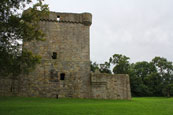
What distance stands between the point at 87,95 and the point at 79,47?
4.94m

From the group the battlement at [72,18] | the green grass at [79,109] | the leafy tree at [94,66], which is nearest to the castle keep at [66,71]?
the battlement at [72,18]

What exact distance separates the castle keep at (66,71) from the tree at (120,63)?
26.3m

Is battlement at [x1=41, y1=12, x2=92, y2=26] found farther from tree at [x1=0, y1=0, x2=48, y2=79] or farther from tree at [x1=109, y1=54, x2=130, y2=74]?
tree at [x1=109, y1=54, x2=130, y2=74]

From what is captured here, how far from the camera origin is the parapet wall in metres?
17.3

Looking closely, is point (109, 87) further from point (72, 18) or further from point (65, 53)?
point (72, 18)

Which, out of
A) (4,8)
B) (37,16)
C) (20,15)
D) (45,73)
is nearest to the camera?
(4,8)

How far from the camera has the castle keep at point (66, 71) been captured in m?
16.7

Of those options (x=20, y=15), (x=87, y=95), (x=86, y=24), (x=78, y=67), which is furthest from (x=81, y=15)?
(x=20, y=15)

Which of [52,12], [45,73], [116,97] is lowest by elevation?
[116,97]

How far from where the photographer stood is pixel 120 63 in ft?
144

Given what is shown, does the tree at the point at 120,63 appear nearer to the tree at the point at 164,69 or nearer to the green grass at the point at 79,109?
the tree at the point at 164,69

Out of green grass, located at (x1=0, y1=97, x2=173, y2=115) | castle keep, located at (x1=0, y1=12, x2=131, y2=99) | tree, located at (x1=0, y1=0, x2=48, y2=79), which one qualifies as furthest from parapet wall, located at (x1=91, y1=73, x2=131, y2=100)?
tree, located at (x1=0, y1=0, x2=48, y2=79)

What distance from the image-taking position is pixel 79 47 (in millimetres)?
18266

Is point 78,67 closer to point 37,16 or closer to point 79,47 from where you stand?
point 79,47
